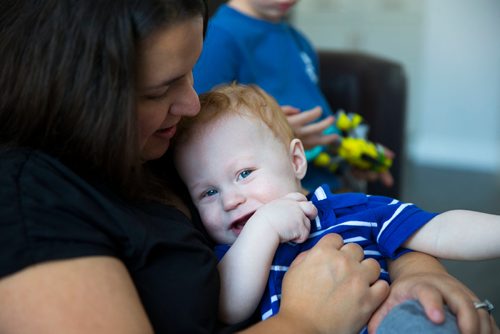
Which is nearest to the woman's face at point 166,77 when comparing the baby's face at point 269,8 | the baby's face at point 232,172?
the baby's face at point 232,172

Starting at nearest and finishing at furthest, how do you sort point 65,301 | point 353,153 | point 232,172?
point 65,301 < point 232,172 < point 353,153

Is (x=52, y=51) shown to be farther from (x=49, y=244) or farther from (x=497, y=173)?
(x=497, y=173)

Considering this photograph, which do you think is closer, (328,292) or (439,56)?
(328,292)

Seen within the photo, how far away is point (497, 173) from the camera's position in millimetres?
3914

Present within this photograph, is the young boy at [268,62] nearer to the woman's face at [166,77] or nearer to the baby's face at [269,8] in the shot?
the baby's face at [269,8]

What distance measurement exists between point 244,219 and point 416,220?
286mm

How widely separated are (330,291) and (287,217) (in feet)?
0.44

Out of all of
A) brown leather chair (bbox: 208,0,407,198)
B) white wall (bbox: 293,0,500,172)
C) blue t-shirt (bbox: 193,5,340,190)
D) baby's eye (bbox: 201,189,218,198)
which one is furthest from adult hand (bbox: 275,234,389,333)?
white wall (bbox: 293,0,500,172)

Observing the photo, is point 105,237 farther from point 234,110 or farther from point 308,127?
point 308,127

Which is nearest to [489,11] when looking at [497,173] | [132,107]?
[497,173]

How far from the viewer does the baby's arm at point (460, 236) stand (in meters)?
0.99

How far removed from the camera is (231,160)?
44.6 inches

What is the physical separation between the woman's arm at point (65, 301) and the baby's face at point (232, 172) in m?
0.38

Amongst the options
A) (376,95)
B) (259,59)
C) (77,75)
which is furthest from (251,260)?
(376,95)
